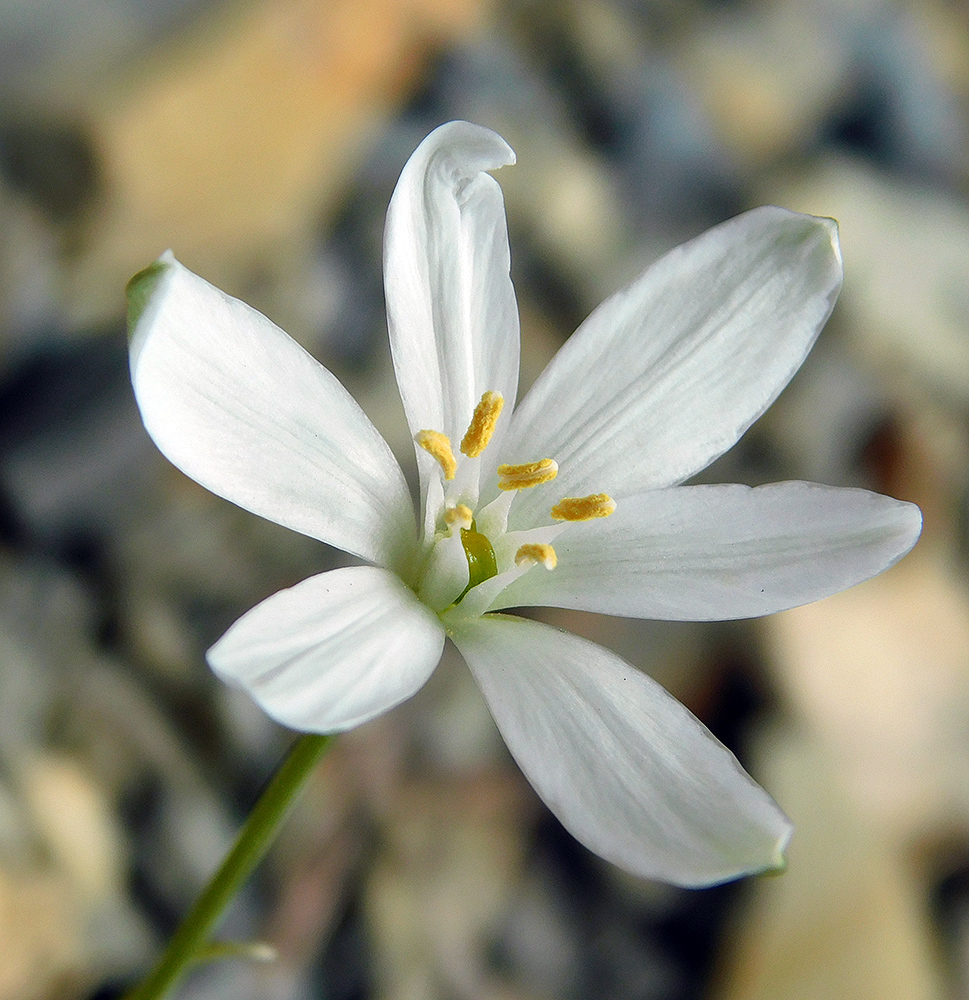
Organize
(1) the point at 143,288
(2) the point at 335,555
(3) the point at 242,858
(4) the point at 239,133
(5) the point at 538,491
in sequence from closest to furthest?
(1) the point at 143,288, (3) the point at 242,858, (5) the point at 538,491, (2) the point at 335,555, (4) the point at 239,133

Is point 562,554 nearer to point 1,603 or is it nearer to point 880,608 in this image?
point 1,603

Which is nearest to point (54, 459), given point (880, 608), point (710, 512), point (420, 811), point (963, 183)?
point (420, 811)

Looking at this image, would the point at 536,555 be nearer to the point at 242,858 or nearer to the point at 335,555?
the point at 242,858

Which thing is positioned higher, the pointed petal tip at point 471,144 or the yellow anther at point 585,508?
the pointed petal tip at point 471,144

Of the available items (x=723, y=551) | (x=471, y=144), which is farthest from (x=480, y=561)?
(x=471, y=144)

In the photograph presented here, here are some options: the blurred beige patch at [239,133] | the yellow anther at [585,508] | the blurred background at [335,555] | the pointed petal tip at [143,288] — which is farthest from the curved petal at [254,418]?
the blurred beige patch at [239,133]

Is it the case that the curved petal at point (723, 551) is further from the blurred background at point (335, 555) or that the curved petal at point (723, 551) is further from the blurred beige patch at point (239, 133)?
the blurred beige patch at point (239, 133)
